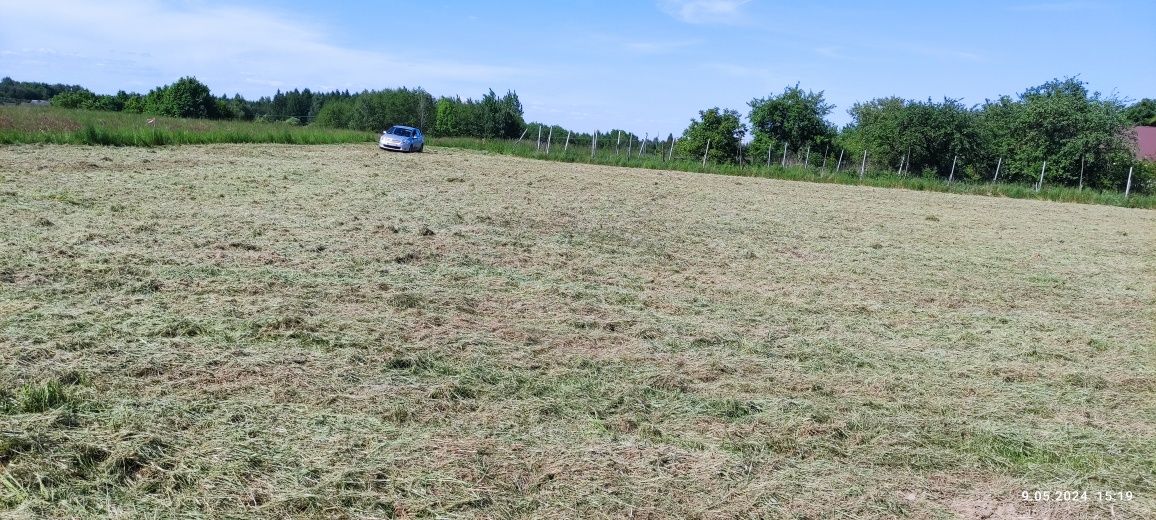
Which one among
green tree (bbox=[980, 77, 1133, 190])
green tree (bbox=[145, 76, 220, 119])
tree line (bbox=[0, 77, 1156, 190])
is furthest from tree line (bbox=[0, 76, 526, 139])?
green tree (bbox=[980, 77, 1133, 190])

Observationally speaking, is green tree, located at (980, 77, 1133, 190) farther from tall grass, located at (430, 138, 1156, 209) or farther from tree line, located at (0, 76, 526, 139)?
tree line, located at (0, 76, 526, 139)

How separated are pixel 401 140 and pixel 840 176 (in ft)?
55.4

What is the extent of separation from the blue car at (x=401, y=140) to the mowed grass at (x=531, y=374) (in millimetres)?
15788

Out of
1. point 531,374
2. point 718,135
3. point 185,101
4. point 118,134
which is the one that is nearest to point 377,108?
point 185,101

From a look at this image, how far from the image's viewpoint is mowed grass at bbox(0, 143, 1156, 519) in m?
3.00

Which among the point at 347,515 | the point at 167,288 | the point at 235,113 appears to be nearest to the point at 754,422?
the point at 347,515

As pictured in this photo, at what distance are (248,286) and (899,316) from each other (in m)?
5.44

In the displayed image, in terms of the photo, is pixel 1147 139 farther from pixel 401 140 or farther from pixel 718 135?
pixel 401 140

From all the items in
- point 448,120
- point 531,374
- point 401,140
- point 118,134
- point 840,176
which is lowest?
point 531,374

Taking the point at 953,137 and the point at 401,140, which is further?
the point at 953,137

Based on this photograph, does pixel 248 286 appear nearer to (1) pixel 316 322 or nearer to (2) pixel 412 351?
(1) pixel 316 322

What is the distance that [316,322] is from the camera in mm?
4918
